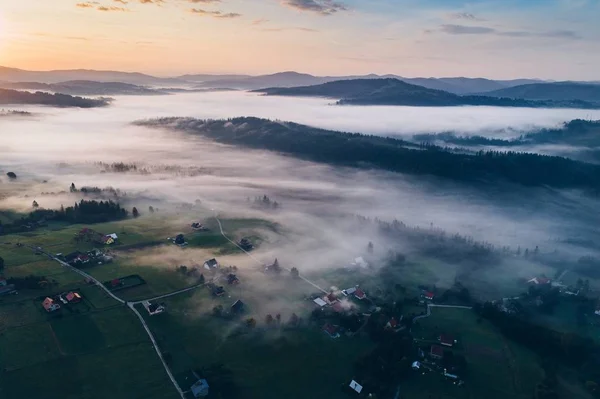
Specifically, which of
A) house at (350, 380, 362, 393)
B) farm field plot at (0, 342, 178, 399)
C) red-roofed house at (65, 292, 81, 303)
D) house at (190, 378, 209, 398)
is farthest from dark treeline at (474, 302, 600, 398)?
red-roofed house at (65, 292, 81, 303)

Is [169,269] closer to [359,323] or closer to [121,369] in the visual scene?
[121,369]

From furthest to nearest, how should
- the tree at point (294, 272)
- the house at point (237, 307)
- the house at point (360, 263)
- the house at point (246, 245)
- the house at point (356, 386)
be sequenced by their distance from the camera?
the house at point (246, 245) → the house at point (360, 263) → the tree at point (294, 272) → the house at point (237, 307) → the house at point (356, 386)

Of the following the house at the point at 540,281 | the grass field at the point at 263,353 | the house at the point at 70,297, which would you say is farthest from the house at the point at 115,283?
the house at the point at 540,281

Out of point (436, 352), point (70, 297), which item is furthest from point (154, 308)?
point (436, 352)

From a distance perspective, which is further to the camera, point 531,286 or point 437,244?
point 437,244

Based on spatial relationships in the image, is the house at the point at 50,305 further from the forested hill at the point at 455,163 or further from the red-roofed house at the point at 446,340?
the forested hill at the point at 455,163

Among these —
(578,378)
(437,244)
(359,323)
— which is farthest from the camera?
(437,244)

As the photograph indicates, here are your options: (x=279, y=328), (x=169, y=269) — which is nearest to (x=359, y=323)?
(x=279, y=328)
